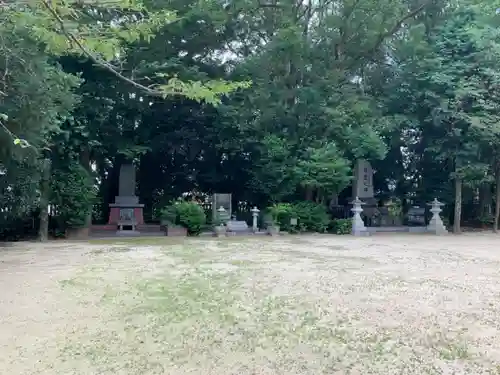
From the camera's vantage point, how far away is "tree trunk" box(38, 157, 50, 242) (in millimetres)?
9078

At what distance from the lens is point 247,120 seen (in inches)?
471

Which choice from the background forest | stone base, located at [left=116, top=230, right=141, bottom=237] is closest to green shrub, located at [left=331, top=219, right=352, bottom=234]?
the background forest

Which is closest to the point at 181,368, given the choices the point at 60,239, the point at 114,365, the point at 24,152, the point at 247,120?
the point at 114,365

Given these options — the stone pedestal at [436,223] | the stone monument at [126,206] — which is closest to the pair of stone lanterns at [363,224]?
the stone pedestal at [436,223]

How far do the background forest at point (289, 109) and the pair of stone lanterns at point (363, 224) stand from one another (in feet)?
1.65

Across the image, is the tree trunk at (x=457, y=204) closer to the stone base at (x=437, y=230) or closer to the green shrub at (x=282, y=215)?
the stone base at (x=437, y=230)

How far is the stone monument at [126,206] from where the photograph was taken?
1114cm

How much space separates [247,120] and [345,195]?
433 cm

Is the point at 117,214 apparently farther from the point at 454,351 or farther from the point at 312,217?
the point at 454,351

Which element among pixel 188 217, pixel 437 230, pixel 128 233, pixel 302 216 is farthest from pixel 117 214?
pixel 437 230

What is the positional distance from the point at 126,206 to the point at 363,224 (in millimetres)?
6441

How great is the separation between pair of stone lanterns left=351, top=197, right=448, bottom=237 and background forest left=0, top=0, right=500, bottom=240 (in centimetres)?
50

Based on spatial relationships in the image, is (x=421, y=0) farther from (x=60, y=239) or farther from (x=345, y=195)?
A: (x=60, y=239)

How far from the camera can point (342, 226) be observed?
11516 millimetres
